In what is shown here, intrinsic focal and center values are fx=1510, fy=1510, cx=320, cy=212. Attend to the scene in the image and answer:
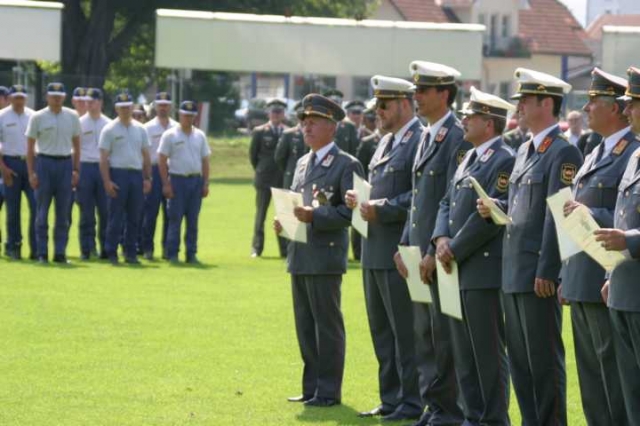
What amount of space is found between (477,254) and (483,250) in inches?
1.7

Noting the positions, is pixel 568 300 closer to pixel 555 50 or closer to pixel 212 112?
pixel 212 112

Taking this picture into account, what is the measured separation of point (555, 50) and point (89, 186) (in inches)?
2266

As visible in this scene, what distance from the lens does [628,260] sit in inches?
286

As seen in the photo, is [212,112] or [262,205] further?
[212,112]

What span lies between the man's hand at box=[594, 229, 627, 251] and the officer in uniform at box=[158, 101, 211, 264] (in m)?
13.2

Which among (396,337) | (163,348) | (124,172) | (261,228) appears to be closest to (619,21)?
(261,228)

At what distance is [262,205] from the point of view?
2173 centimetres

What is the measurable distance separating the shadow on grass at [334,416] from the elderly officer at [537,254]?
61.5 inches

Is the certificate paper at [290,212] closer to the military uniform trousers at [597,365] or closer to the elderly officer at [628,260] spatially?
the military uniform trousers at [597,365]

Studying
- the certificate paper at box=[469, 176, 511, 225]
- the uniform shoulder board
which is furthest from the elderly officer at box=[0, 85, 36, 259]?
the uniform shoulder board

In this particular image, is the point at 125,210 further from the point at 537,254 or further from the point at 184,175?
the point at 537,254

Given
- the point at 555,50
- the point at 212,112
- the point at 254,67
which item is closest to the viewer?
the point at 254,67

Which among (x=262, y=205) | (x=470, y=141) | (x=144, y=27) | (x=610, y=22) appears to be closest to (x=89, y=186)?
(x=262, y=205)

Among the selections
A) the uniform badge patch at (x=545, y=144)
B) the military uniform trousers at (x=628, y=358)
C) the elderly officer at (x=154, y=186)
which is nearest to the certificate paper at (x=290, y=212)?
the uniform badge patch at (x=545, y=144)
